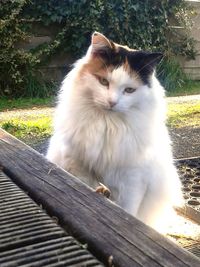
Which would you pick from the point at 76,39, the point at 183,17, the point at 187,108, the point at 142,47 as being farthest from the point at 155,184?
the point at 183,17

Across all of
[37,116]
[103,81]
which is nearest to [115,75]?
[103,81]

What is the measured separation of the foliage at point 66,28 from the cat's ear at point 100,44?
4.29 metres

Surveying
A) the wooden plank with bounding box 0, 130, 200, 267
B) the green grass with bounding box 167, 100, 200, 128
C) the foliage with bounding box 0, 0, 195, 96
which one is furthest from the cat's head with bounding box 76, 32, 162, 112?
the foliage with bounding box 0, 0, 195, 96

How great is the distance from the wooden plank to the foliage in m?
5.18

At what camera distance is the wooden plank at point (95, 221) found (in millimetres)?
776

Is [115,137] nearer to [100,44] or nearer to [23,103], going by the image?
[100,44]

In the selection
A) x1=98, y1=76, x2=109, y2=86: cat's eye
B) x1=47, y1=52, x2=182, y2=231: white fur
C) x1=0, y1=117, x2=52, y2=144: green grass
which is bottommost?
x1=0, y1=117, x2=52, y2=144: green grass

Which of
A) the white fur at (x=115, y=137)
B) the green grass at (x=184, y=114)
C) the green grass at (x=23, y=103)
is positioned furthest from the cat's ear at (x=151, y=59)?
the green grass at (x=23, y=103)

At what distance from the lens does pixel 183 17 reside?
25.8ft

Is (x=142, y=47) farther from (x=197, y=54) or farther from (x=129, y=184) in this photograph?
(x=129, y=184)

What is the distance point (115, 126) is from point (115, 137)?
0.05m

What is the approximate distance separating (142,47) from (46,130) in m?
3.50

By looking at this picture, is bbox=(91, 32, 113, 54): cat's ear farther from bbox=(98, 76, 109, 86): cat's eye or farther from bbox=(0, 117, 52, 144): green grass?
bbox=(0, 117, 52, 144): green grass

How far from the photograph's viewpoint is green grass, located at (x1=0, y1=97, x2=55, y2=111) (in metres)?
5.78
